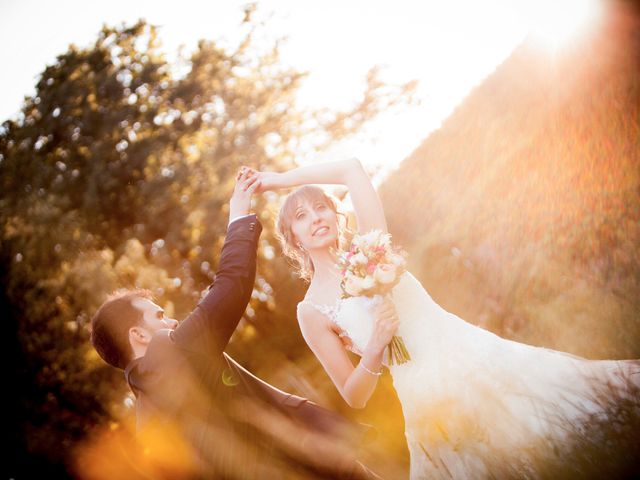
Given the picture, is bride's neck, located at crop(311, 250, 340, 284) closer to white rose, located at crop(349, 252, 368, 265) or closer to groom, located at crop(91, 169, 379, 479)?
white rose, located at crop(349, 252, 368, 265)

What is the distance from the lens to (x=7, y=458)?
12578 millimetres

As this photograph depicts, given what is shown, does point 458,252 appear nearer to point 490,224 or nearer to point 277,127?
point 490,224

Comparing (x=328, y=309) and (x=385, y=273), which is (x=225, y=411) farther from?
(x=385, y=273)

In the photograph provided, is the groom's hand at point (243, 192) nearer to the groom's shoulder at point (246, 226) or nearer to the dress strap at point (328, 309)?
the groom's shoulder at point (246, 226)

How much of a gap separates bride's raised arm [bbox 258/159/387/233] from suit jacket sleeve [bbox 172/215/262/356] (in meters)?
0.73

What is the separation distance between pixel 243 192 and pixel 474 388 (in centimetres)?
191

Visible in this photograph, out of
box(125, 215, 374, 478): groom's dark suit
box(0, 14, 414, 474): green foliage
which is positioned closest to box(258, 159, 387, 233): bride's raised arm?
box(125, 215, 374, 478): groom's dark suit

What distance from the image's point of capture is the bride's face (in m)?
3.54

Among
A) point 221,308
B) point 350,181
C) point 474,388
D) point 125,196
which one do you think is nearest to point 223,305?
point 221,308

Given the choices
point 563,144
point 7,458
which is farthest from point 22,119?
point 563,144

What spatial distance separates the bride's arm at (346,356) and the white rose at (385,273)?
0.55 feet

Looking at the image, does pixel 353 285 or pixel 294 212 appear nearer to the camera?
pixel 353 285

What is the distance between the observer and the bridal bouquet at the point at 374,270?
3.01 meters

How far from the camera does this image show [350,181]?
3471mm
